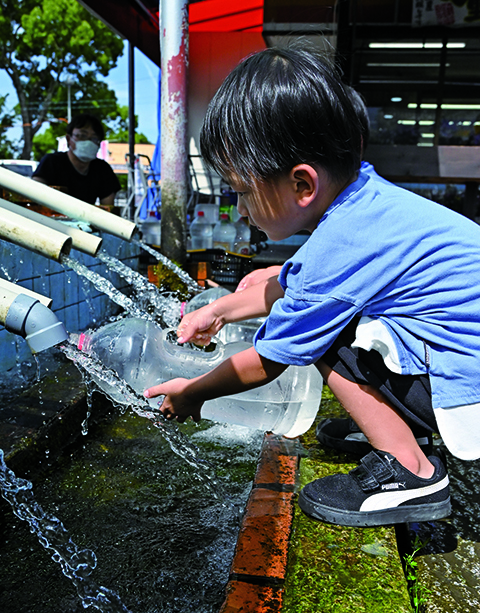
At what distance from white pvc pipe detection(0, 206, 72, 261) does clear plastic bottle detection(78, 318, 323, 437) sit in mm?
758

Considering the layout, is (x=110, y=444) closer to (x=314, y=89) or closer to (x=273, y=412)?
(x=273, y=412)

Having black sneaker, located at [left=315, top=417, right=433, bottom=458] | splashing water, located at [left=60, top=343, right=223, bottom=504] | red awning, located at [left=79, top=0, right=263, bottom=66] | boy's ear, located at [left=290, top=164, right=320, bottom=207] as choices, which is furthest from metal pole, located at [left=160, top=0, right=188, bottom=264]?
boy's ear, located at [left=290, top=164, right=320, bottom=207]

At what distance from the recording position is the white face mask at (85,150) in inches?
189

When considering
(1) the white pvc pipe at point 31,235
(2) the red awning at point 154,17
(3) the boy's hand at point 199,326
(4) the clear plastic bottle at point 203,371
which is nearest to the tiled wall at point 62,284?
(4) the clear plastic bottle at point 203,371

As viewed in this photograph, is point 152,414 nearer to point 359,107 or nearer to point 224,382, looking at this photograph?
point 224,382

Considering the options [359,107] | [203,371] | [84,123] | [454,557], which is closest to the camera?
[454,557]

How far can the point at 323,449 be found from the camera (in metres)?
1.86

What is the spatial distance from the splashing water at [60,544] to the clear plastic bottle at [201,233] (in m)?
5.17

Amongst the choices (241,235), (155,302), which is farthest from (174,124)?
(241,235)

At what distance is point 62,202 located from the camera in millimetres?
1834

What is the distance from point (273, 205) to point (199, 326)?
0.75 meters

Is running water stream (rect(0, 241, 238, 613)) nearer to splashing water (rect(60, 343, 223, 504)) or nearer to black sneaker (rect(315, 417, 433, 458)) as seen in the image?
splashing water (rect(60, 343, 223, 504))

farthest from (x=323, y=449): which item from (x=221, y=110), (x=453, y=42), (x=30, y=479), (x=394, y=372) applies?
(x=453, y=42)

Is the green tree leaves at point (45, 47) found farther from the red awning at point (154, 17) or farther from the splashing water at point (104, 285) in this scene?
the splashing water at point (104, 285)
